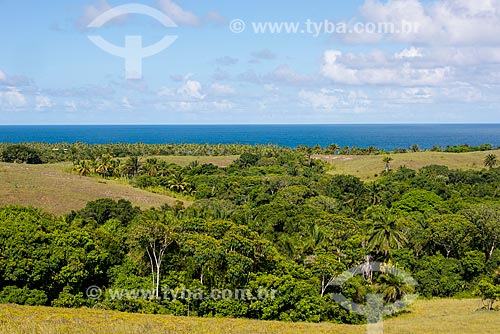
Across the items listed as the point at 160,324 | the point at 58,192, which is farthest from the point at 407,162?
the point at 160,324

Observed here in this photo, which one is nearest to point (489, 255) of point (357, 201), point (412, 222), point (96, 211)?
point (412, 222)

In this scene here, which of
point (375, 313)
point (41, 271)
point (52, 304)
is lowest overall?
point (375, 313)

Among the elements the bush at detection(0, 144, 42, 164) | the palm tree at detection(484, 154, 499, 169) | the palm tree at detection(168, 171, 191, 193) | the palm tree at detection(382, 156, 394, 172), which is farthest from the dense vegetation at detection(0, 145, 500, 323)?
the bush at detection(0, 144, 42, 164)

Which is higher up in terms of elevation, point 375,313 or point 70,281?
point 70,281

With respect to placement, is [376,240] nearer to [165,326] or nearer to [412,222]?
[412,222]

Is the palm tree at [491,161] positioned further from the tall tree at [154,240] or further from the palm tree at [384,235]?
the tall tree at [154,240]

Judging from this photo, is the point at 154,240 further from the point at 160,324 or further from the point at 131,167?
the point at 131,167
